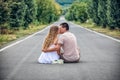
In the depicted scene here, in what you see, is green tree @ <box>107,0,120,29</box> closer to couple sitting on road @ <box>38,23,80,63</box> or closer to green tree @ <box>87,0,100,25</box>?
green tree @ <box>87,0,100,25</box>

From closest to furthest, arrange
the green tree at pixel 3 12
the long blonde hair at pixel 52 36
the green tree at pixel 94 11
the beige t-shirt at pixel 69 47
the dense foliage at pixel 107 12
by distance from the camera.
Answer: the beige t-shirt at pixel 69 47
the long blonde hair at pixel 52 36
the green tree at pixel 3 12
the dense foliage at pixel 107 12
the green tree at pixel 94 11

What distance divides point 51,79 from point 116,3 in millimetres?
31660

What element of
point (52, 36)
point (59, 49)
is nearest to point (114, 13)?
point (52, 36)

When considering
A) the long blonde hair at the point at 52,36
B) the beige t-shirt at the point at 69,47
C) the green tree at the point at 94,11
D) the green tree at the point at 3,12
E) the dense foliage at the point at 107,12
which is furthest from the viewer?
the green tree at the point at 94,11

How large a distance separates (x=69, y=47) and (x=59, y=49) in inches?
13.7

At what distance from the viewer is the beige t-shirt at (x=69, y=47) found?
13234 millimetres

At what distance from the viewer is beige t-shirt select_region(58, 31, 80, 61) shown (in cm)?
1323

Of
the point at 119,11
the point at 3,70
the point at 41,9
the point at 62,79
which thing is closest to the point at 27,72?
the point at 3,70

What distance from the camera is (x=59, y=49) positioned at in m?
13.4

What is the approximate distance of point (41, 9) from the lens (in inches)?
3221

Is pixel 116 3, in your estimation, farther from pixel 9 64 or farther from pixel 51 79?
pixel 51 79

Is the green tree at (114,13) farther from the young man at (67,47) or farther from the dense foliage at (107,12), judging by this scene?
the young man at (67,47)

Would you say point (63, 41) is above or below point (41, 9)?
above

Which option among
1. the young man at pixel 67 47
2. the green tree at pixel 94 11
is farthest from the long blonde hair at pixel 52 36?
the green tree at pixel 94 11
